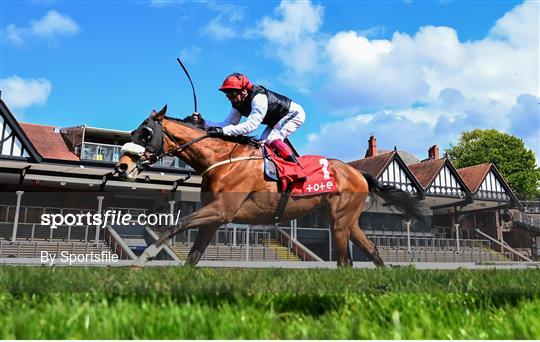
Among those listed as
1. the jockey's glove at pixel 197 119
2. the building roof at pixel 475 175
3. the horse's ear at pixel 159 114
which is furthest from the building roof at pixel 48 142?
the building roof at pixel 475 175

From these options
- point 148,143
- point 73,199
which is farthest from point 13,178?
point 148,143

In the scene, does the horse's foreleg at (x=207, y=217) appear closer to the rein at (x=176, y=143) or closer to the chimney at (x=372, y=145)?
the rein at (x=176, y=143)

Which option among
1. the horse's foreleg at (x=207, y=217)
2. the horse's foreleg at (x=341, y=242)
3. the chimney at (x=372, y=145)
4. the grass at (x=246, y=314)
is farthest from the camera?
the chimney at (x=372, y=145)

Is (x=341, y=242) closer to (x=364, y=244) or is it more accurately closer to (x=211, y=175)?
(x=364, y=244)

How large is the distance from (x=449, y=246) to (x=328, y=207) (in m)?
21.7

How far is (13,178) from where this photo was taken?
840 inches

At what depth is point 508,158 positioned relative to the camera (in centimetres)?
5469

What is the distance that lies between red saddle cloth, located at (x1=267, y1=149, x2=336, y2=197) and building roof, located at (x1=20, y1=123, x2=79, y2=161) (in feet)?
76.3

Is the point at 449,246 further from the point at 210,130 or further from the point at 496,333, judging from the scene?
the point at 496,333

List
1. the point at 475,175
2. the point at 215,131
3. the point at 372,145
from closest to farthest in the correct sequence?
the point at 215,131 < the point at 475,175 < the point at 372,145

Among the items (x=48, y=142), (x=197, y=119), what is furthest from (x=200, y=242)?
(x=48, y=142)

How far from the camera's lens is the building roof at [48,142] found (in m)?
27.8

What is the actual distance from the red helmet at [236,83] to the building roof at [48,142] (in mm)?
23022

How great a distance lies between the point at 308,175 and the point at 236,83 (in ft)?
5.21
